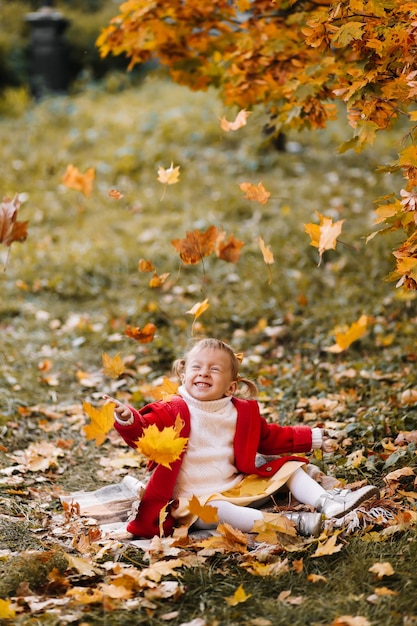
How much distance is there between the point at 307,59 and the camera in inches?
148

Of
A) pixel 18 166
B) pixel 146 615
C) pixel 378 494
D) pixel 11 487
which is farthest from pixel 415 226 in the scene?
pixel 18 166

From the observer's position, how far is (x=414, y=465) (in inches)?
133

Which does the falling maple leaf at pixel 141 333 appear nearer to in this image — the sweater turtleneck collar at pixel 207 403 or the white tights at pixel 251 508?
the sweater turtleneck collar at pixel 207 403

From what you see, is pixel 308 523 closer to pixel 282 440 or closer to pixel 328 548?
pixel 328 548

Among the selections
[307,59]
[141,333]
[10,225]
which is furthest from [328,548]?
[307,59]

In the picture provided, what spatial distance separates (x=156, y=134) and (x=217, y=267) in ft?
12.2

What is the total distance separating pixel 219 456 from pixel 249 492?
18 cm

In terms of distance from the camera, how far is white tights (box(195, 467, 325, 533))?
296cm

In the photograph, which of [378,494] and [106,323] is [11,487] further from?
[106,323]

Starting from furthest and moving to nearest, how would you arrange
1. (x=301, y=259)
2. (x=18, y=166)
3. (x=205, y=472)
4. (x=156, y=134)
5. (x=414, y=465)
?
(x=156, y=134)
(x=18, y=166)
(x=301, y=259)
(x=414, y=465)
(x=205, y=472)

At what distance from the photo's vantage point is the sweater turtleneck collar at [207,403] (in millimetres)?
3225

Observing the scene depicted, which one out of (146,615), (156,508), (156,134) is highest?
(146,615)

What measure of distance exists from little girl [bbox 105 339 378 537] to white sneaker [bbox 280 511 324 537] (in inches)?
3.7

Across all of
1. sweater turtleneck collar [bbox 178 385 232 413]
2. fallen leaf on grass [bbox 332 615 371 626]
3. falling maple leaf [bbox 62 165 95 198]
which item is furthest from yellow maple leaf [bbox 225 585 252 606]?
falling maple leaf [bbox 62 165 95 198]
